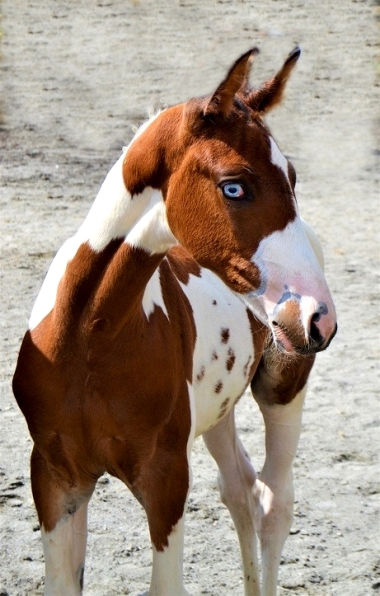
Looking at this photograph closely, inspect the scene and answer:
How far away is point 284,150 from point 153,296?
7373 mm

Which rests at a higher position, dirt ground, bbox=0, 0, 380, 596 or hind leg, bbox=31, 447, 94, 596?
hind leg, bbox=31, 447, 94, 596

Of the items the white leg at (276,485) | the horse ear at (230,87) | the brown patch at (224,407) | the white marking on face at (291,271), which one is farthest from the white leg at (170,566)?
the horse ear at (230,87)

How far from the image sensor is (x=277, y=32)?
1220 centimetres

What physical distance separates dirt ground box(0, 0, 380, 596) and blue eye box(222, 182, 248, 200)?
0.54m

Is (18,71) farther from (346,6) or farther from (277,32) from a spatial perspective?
(346,6)

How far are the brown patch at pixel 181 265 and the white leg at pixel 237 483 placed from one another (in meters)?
0.79

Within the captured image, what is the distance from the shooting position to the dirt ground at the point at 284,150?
Answer: 4422 millimetres

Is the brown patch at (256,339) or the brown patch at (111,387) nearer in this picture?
the brown patch at (111,387)

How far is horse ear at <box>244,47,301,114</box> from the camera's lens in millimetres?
2953

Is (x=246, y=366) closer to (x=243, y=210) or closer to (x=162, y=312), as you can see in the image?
(x=162, y=312)

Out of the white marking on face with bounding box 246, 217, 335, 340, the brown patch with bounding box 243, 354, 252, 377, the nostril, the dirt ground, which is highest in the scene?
the white marking on face with bounding box 246, 217, 335, 340

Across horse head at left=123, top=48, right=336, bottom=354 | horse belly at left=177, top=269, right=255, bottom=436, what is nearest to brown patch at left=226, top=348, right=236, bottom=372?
horse belly at left=177, top=269, right=255, bottom=436

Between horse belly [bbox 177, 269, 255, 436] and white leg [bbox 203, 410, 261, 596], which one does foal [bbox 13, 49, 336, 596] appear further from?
white leg [bbox 203, 410, 261, 596]

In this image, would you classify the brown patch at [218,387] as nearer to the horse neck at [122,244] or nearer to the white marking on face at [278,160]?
the horse neck at [122,244]
